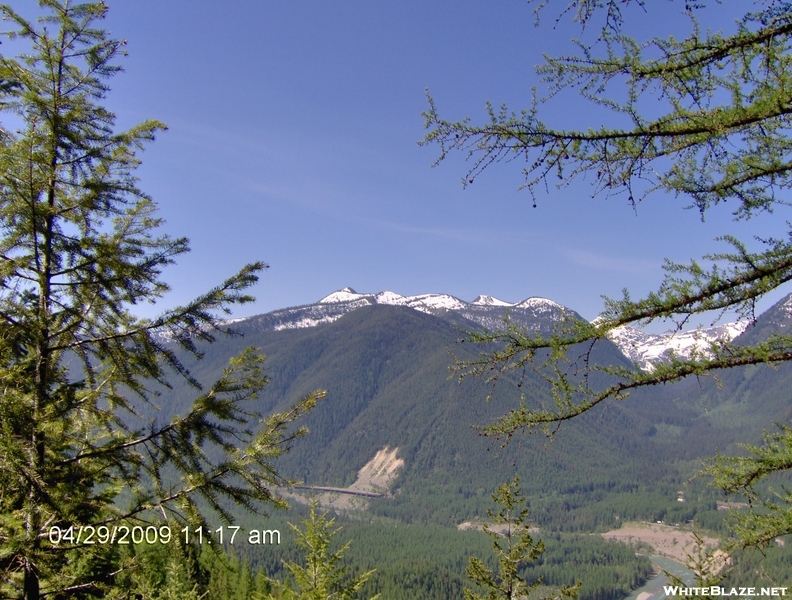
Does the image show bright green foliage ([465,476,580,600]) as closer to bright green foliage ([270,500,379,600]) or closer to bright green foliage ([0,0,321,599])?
bright green foliage ([270,500,379,600])

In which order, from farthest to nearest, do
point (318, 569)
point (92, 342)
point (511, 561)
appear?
point (511, 561), point (318, 569), point (92, 342)

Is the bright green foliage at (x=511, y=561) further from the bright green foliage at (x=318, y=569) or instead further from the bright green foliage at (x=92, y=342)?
the bright green foliage at (x=92, y=342)

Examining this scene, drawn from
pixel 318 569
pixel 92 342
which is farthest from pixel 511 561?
pixel 92 342

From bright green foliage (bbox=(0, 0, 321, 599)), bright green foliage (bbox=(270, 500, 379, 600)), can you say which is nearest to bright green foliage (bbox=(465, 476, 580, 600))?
bright green foliage (bbox=(270, 500, 379, 600))

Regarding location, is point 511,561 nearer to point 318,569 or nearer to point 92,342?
point 318,569

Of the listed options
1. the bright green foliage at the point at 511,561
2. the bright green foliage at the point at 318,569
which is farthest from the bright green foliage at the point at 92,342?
the bright green foliage at the point at 511,561

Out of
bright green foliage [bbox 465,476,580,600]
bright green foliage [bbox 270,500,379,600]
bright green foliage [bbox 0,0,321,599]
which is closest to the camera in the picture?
bright green foliage [bbox 0,0,321,599]

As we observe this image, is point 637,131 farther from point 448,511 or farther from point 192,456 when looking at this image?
point 448,511

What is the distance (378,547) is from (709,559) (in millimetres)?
127688

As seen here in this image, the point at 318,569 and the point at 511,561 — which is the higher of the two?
the point at 318,569

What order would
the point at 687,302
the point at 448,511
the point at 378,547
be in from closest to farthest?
1. the point at 687,302
2. the point at 378,547
3. the point at 448,511

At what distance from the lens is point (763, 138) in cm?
434

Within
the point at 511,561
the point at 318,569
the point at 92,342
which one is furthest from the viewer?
the point at 511,561

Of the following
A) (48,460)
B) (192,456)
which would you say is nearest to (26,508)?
(48,460)
